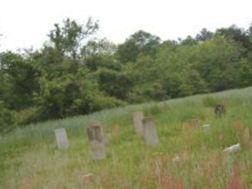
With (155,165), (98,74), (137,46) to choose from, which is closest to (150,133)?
(155,165)

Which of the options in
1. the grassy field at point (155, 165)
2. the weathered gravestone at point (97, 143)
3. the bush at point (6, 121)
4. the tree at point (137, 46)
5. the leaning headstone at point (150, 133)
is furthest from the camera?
the tree at point (137, 46)

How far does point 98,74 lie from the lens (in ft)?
130

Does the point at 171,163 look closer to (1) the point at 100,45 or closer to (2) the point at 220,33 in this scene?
(1) the point at 100,45

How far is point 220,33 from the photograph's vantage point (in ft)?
242

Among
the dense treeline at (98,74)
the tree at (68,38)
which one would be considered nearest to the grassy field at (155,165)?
the dense treeline at (98,74)

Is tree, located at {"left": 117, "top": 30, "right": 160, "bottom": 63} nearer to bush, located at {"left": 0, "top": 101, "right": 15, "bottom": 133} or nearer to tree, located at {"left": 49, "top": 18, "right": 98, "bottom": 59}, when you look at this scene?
tree, located at {"left": 49, "top": 18, "right": 98, "bottom": 59}

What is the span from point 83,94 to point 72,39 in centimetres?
1208

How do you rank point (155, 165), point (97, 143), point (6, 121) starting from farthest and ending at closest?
1. point (6, 121)
2. point (97, 143)
3. point (155, 165)

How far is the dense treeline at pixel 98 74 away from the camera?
31.7m

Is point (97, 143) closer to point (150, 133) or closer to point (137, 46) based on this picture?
point (150, 133)

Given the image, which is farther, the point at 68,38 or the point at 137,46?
the point at 137,46

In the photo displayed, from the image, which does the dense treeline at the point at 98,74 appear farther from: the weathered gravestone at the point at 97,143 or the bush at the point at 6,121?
the weathered gravestone at the point at 97,143

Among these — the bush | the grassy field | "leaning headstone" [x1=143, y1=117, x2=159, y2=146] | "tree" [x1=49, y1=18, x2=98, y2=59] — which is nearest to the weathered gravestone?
the grassy field

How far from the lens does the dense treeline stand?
3167 cm
